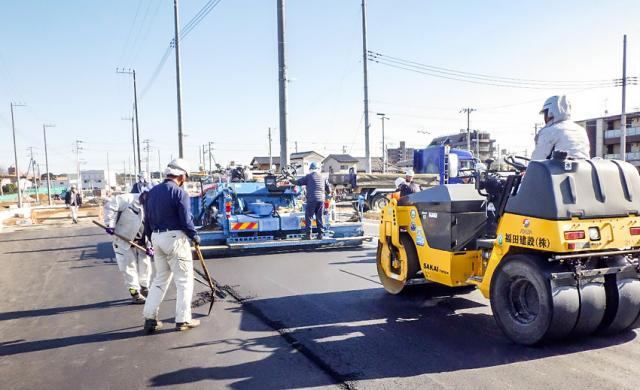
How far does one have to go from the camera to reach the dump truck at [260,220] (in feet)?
32.9

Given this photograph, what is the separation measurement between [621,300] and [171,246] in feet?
14.0

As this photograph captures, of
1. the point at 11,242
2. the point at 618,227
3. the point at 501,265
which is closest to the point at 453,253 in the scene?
the point at 501,265

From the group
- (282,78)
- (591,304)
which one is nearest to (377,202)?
(282,78)

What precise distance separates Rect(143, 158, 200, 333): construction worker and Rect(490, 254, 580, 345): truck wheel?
309cm

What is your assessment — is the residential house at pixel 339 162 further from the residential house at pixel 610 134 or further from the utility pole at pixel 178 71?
the utility pole at pixel 178 71

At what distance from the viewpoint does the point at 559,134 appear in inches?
183

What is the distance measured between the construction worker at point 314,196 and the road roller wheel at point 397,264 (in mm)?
3577

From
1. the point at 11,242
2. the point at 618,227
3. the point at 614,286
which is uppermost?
the point at 618,227

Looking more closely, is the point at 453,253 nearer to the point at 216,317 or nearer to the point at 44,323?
the point at 216,317

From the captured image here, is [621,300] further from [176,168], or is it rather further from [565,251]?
[176,168]

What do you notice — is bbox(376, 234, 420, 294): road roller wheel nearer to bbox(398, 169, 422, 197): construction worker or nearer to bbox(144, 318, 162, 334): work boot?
bbox(144, 318, 162, 334): work boot

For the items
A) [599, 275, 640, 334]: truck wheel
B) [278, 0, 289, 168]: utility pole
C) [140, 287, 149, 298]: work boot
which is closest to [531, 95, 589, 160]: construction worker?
[599, 275, 640, 334]: truck wheel

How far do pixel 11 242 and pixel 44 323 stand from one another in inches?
440

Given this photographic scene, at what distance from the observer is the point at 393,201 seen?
6.17 metres
